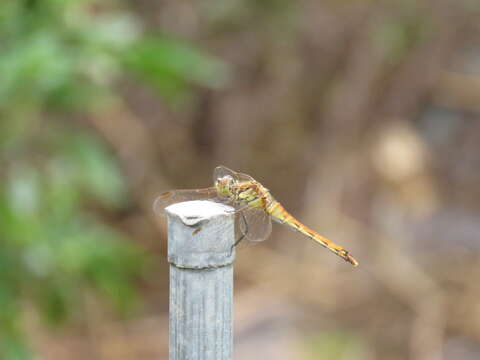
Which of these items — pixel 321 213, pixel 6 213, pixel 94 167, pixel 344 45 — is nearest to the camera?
pixel 6 213

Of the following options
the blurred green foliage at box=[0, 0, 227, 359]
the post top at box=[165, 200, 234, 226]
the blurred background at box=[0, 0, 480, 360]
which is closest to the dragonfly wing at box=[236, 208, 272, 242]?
the post top at box=[165, 200, 234, 226]

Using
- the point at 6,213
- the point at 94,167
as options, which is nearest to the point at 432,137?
the point at 94,167

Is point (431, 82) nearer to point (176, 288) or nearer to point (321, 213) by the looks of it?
point (321, 213)

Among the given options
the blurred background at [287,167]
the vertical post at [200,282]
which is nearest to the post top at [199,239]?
the vertical post at [200,282]

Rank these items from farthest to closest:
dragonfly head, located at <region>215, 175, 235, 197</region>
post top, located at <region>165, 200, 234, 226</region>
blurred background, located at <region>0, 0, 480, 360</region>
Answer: blurred background, located at <region>0, 0, 480, 360</region>, dragonfly head, located at <region>215, 175, 235, 197</region>, post top, located at <region>165, 200, 234, 226</region>

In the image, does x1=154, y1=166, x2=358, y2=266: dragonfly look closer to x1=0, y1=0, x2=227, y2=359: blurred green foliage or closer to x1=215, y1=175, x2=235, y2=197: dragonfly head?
x1=215, y1=175, x2=235, y2=197: dragonfly head

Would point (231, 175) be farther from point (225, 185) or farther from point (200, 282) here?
point (200, 282)

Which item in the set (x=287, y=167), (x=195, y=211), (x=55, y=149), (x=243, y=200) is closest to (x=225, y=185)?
(x=243, y=200)

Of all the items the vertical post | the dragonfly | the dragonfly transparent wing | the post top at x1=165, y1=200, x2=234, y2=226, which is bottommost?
the vertical post
